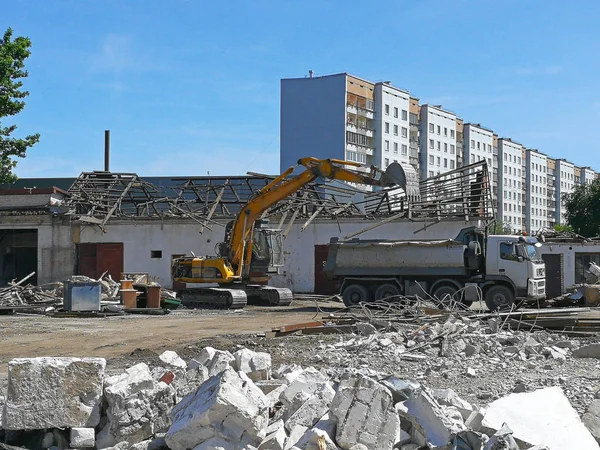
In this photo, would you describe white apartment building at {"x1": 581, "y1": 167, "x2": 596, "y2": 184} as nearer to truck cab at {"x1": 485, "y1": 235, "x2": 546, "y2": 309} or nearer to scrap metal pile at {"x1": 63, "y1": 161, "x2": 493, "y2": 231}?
scrap metal pile at {"x1": 63, "y1": 161, "x2": 493, "y2": 231}

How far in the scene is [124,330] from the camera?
19.5 metres

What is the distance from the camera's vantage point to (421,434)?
7.37 metres

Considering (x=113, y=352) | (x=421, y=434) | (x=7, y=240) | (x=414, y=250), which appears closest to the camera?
(x=421, y=434)

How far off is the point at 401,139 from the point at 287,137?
1927 centimetres

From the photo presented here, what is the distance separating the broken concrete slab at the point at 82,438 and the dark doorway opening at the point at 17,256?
3387 centimetres

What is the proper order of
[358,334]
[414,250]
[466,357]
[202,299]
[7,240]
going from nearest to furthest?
[466,357] < [358,334] < [414,250] < [202,299] < [7,240]

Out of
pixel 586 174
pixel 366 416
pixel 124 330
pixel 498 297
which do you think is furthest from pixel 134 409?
pixel 586 174

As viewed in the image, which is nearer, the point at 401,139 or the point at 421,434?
the point at 421,434

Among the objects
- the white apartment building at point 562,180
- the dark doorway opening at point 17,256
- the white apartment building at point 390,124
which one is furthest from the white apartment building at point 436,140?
the dark doorway opening at point 17,256

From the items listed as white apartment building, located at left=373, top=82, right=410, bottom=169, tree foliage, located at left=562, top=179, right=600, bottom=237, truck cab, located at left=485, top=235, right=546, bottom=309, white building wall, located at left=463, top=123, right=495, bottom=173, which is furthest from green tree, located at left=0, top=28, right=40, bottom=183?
white building wall, located at left=463, top=123, right=495, bottom=173

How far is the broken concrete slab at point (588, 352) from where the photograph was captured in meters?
13.2

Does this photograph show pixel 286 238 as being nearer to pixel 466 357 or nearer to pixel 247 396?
pixel 466 357

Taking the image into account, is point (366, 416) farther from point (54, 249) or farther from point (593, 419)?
point (54, 249)

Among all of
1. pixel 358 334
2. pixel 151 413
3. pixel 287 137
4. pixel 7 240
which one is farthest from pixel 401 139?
pixel 151 413
